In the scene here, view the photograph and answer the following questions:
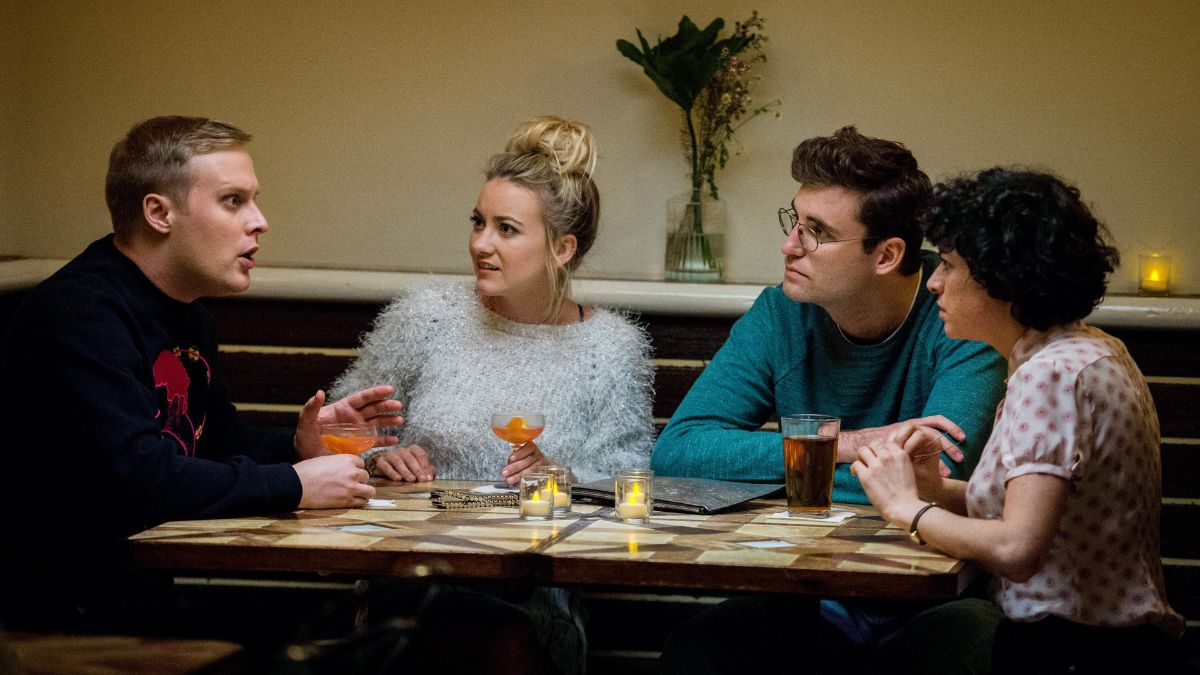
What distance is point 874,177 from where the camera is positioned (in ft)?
8.89

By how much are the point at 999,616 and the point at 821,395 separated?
69 cm

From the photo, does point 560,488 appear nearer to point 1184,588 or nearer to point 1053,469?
point 1053,469

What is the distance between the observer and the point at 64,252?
4102 mm

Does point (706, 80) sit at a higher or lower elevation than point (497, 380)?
higher

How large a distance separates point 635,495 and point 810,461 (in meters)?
0.33

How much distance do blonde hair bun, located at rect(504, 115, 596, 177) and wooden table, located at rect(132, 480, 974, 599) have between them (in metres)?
1.27

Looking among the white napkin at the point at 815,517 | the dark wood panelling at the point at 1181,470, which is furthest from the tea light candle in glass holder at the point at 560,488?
the dark wood panelling at the point at 1181,470

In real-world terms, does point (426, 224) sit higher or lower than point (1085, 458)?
higher

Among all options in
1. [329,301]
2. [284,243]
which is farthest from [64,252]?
[329,301]

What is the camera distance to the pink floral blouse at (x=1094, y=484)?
6.25 ft

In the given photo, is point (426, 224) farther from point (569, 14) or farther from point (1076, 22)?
point (1076, 22)

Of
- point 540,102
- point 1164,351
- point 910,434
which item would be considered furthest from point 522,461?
point 1164,351

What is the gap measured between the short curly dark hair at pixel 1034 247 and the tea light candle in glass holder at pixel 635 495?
65cm

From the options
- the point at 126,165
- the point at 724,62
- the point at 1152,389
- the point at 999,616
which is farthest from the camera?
the point at 724,62
